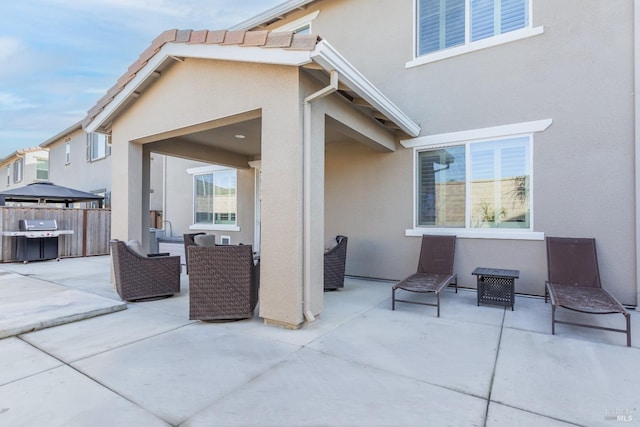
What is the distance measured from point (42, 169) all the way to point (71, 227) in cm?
1532

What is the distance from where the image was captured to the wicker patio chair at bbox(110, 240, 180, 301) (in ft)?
17.8

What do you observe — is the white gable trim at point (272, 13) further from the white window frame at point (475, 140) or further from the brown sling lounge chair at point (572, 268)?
the brown sling lounge chair at point (572, 268)

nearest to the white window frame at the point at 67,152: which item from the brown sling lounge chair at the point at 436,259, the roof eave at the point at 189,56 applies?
the roof eave at the point at 189,56

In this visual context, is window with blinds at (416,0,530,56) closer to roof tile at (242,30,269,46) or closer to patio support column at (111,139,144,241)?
roof tile at (242,30,269,46)

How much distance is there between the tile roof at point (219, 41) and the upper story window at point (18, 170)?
76.0 ft

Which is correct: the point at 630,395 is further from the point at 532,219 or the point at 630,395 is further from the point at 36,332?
the point at 36,332

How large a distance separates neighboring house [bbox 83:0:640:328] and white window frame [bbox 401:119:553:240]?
0.02 metres

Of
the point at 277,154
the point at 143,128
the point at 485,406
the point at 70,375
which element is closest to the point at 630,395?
the point at 485,406

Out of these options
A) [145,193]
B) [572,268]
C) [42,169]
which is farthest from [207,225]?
[42,169]

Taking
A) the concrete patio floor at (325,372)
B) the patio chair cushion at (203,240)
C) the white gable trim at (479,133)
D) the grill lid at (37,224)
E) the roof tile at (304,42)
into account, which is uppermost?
the roof tile at (304,42)

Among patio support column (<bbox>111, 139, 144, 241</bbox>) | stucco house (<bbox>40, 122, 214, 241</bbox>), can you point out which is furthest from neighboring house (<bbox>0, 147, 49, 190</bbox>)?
patio support column (<bbox>111, 139, 144, 241</bbox>)

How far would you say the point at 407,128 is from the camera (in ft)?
21.0

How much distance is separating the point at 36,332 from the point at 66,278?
13.6ft

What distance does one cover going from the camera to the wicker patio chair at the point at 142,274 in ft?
17.8
